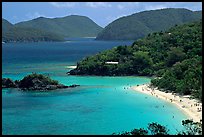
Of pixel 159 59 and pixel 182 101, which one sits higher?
pixel 159 59

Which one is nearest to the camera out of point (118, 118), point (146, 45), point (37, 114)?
point (118, 118)

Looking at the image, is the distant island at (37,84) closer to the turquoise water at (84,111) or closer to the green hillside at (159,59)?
the turquoise water at (84,111)

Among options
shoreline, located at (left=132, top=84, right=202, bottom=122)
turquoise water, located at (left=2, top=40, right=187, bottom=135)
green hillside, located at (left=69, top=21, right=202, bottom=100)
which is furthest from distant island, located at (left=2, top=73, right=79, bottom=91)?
green hillside, located at (left=69, top=21, right=202, bottom=100)

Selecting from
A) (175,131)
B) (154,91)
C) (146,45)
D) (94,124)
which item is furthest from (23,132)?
(146,45)

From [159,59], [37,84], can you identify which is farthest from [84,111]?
[159,59]

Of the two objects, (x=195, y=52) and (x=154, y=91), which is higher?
(x=195, y=52)

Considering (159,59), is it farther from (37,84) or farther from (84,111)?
(84,111)

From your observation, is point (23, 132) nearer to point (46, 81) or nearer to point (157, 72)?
point (46, 81)
